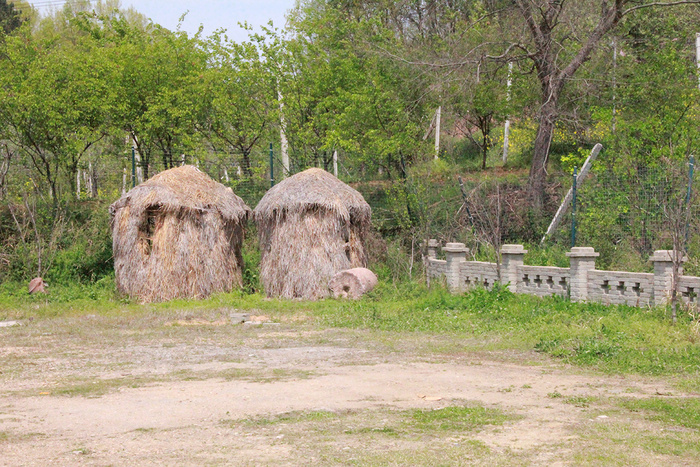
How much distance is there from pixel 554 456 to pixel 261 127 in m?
18.4

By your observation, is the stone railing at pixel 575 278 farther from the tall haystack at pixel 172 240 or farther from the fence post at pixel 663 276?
the tall haystack at pixel 172 240

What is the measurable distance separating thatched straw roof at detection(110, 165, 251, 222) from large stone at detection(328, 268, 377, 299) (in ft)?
9.34

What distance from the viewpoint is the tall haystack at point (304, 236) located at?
1589cm

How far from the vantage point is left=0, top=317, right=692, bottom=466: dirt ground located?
546 centimetres

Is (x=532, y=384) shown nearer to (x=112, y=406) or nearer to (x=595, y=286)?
(x=112, y=406)

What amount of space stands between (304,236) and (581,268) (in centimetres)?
582

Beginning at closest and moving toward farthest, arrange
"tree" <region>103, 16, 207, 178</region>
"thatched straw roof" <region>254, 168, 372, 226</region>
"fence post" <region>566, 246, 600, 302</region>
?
"fence post" <region>566, 246, 600, 302</region>, "thatched straw roof" <region>254, 168, 372, 226</region>, "tree" <region>103, 16, 207, 178</region>

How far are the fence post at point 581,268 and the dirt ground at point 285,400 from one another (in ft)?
11.8

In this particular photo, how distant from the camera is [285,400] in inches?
280

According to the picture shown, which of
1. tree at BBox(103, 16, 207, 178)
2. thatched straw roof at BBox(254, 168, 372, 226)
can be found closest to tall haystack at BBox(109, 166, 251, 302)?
thatched straw roof at BBox(254, 168, 372, 226)

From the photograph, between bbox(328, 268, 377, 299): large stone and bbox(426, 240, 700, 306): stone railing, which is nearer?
bbox(426, 240, 700, 306): stone railing

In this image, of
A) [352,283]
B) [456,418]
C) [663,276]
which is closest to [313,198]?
[352,283]

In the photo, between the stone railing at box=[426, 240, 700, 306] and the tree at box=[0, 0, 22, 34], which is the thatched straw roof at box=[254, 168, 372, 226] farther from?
the tree at box=[0, 0, 22, 34]

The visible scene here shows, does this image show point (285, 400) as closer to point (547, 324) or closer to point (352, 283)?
point (547, 324)
